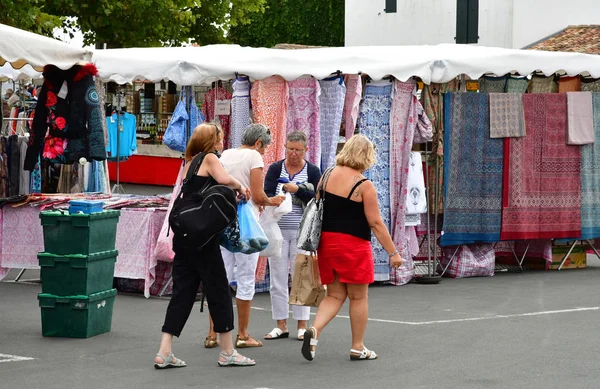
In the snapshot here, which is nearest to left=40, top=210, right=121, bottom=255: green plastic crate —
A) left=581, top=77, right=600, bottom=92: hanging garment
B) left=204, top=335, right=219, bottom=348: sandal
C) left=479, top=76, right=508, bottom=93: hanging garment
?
left=204, top=335, right=219, bottom=348: sandal

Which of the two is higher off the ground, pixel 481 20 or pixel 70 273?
pixel 481 20

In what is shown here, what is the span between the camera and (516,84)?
578 inches

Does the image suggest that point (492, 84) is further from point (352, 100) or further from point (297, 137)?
point (297, 137)

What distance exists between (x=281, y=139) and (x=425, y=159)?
2.04m

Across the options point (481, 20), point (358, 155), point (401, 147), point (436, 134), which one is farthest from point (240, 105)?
point (481, 20)

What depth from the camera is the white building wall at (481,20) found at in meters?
41.2

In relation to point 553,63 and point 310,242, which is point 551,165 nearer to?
point 553,63

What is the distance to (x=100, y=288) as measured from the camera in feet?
32.9

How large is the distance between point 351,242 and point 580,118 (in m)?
6.84

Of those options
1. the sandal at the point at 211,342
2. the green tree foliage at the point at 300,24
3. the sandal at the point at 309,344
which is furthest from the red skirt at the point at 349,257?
the green tree foliage at the point at 300,24

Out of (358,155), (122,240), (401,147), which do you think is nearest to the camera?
(358,155)

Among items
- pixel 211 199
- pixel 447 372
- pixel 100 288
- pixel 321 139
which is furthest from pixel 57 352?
pixel 321 139

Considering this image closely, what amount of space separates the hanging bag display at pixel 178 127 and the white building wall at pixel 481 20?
29.4m

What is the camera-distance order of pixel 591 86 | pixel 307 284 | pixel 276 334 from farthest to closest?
pixel 591 86 → pixel 276 334 → pixel 307 284
